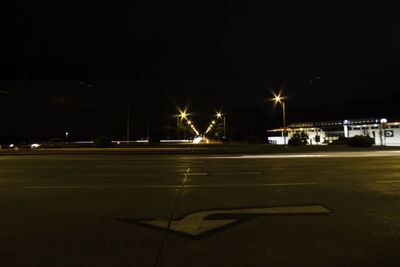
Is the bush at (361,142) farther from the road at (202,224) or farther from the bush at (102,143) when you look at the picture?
the road at (202,224)

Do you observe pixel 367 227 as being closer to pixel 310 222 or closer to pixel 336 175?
pixel 310 222

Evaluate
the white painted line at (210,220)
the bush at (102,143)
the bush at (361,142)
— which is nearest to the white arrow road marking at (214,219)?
the white painted line at (210,220)

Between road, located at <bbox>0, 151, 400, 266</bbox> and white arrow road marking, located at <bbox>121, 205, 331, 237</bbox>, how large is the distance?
0.02m

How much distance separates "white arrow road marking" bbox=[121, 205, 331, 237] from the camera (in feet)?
22.7

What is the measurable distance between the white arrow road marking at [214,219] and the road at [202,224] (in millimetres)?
20

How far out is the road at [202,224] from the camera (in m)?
5.40

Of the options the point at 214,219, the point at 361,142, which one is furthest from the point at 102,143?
the point at 214,219

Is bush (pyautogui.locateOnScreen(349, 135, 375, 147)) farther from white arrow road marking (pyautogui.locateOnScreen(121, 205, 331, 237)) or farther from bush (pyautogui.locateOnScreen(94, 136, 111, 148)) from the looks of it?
white arrow road marking (pyautogui.locateOnScreen(121, 205, 331, 237))

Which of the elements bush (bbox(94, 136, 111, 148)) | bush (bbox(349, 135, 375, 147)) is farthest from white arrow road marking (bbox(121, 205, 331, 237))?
bush (bbox(94, 136, 111, 148))

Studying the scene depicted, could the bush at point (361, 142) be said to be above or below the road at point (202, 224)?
above

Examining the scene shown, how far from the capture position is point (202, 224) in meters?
7.25

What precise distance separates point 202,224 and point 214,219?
472 mm

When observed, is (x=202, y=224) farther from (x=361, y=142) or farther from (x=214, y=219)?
(x=361, y=142)

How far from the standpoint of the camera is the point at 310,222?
7332 millimetres
